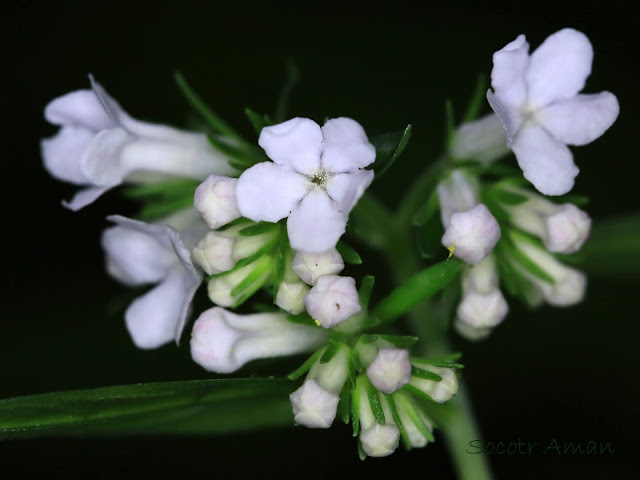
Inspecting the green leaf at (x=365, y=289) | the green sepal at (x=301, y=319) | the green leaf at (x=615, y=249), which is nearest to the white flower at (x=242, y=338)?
the green sepal at (x=301, y=319)

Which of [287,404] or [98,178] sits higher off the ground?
[98,178]

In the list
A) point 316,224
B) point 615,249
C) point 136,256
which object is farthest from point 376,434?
point 615,249

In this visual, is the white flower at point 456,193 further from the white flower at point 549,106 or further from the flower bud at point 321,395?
the flower bud at point 321,395

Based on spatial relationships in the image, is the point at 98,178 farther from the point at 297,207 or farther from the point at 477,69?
the point at 477,69

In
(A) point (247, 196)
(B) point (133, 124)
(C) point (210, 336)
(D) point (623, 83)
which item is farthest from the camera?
(D) point (623, 83)

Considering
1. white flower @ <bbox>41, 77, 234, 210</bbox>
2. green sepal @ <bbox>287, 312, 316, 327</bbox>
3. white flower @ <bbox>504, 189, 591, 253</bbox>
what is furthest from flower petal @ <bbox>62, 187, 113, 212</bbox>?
white flower @ <bbox>504, 189, 591, 253</bbox>

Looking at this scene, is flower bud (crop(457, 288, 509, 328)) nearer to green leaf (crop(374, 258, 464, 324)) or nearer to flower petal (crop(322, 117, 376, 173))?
green leaf (crop(374, 258, 464, 324))

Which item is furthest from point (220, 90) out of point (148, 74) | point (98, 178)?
point (98, 178)
